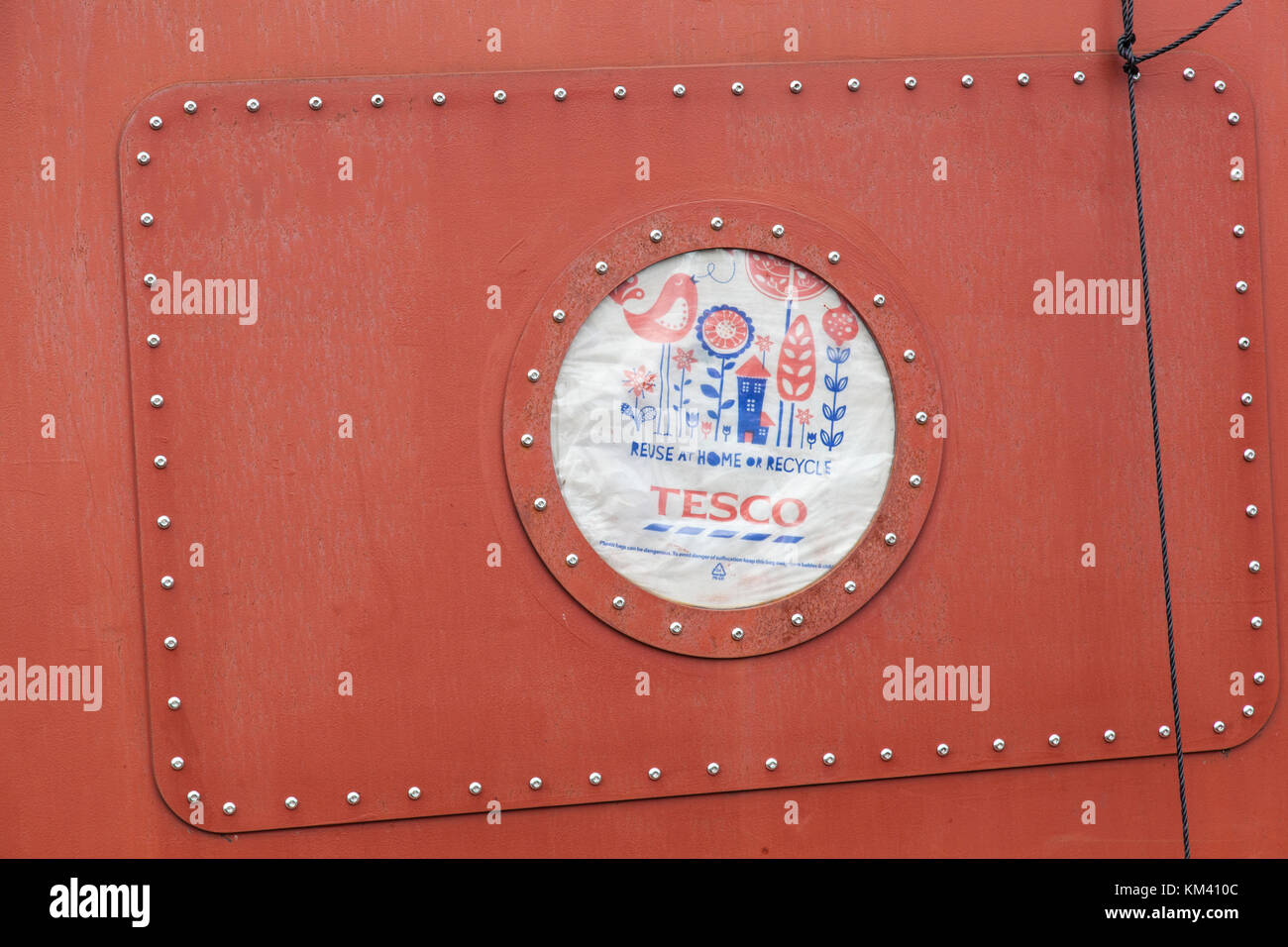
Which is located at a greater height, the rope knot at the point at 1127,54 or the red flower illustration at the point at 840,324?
the rope knot at the point at 1127,54

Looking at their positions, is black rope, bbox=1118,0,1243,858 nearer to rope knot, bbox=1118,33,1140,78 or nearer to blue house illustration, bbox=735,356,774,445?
rope knot, bbox=1118,33,1140,78

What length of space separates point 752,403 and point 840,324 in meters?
0.20

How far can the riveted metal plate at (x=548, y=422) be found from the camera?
174cm

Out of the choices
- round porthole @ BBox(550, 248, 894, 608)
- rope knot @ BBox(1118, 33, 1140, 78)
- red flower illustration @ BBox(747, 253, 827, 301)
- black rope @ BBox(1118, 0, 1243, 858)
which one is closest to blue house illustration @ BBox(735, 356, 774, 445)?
round porthole @ BBox(550, 248, 894, 608)

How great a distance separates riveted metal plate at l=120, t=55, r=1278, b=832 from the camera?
68.6 inches

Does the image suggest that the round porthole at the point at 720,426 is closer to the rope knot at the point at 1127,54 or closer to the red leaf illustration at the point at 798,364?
the red leaf illustration at the point at 798,364

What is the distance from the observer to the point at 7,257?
1729 mm

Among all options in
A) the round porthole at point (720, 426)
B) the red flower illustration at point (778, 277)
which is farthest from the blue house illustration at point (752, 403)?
the red flower illustration at point (778, 277)

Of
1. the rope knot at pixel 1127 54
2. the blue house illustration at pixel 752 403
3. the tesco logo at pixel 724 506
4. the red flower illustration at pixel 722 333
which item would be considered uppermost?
the rope knot at pixel 1127 54

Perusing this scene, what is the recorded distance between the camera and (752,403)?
5.81ft

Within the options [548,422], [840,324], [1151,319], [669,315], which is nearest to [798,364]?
[840,324]

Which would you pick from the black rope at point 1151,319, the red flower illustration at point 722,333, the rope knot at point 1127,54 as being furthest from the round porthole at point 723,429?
the rope knot at point 1127,54

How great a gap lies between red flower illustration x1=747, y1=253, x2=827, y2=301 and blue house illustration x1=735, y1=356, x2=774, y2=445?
119 millimetres
